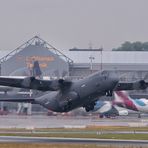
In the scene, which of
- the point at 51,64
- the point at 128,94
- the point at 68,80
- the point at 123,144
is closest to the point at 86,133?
the point at 68,80

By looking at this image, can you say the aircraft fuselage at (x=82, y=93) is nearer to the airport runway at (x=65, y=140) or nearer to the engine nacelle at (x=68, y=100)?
the engine nacelle at (x=68, y=100)

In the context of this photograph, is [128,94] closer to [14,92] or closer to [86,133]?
[14,92]

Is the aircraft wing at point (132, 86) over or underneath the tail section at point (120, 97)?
over

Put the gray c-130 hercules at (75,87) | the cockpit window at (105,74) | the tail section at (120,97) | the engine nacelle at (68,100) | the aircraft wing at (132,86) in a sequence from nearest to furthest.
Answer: the gray c-130 hercules at (75,87) < the cockpit window at (105,74) < the engine nacelle at (68,100) < the aircraft wing at (132,86) < the tail section at (120,97)

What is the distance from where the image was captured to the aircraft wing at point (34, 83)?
281 ft

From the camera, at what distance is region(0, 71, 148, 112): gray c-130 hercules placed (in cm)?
8319

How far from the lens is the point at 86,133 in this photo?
9112cm

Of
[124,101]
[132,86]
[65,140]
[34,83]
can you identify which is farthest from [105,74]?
[124,101]

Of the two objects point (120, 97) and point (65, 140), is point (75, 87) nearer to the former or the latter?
point (65, 140)

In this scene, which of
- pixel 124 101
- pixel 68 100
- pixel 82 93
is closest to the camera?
pixel 82 93

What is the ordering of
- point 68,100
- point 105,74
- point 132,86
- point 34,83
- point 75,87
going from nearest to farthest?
point 105,74 < point 68,100 < point 34,83 < point 75,87 < point 132,86

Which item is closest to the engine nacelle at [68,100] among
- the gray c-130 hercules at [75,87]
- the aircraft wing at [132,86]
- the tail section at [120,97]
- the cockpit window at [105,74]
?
the gray c-130 hercules at [75,87]

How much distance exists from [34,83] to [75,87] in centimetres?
454

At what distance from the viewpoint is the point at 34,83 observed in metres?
86.0
